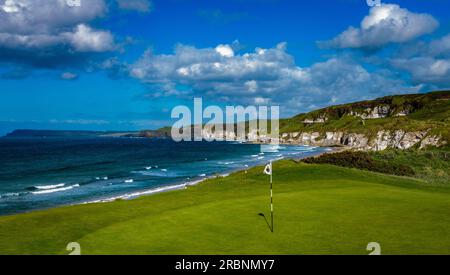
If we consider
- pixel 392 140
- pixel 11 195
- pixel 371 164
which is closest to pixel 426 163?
pixel 371 164

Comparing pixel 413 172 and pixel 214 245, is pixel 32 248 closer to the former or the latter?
pixel 214 245

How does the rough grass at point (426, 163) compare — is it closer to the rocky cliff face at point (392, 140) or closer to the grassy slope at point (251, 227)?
the grassy slope at point (251, 227)

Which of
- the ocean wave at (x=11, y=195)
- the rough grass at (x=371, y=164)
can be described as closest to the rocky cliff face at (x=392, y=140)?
the rough grass at (x=371, y=164)

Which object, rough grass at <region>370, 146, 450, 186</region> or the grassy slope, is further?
rough grass at <region>370, 146, 450, 186</region>

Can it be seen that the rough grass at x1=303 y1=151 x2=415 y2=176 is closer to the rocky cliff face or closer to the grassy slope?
the grassy slope

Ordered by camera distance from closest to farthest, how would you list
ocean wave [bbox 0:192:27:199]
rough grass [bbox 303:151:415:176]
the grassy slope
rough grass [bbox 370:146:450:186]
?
the grassy slope → ocean wave [bbox 0:192:27:199] → rough grass [bbox 370:146:450:186] → rough grass [bbox 303:151:415:176]

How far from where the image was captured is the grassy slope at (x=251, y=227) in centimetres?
1564

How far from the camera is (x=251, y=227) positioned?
1892 centimetres

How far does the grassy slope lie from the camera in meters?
15.6

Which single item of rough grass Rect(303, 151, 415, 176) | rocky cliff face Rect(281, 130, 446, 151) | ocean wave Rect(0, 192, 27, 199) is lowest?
ocean wave Rect(0, 192, 27, 199)

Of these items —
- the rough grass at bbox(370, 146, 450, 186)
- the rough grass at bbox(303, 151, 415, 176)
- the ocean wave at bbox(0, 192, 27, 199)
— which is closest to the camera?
the ocean wave at bbox(0, 192, 27, 199)

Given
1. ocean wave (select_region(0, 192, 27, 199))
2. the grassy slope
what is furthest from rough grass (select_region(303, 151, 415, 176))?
ocean wave (select_region(0, 192, 27, 199))

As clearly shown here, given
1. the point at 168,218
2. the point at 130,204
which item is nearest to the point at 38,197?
the point at 130,204
